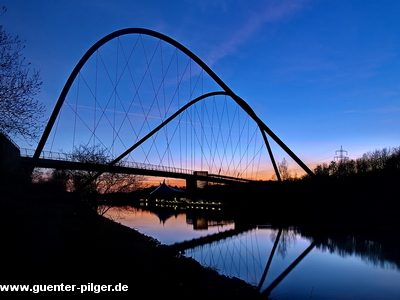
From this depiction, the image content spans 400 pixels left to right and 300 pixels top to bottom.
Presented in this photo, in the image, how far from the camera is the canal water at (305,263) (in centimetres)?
1246

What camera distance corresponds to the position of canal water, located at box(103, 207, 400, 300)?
12.5m

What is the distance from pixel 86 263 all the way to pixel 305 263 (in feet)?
38.5

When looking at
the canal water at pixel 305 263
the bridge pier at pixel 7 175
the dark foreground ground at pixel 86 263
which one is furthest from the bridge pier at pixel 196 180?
the bridge pier at pixel 7 175

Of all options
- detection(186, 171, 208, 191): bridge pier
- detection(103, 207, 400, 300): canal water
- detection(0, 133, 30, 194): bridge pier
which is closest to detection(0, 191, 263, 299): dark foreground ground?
detection(0, 133, 30, 194): bridge pier

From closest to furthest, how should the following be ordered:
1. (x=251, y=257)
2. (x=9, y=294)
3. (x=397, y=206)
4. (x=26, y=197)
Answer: (x=9, y=294) < (x=26, y=197) < (x=251, y=257) < (x=397, y=206)

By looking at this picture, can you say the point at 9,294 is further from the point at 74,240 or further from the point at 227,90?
the point at 227,90

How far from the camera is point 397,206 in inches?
1329

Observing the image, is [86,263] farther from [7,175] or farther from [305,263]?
[305,263]

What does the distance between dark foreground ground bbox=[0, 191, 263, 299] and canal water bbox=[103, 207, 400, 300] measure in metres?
2.64

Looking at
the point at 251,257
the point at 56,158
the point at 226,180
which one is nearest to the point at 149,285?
the point at 251,257

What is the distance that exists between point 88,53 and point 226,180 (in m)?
30.9

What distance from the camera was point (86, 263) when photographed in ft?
31.8

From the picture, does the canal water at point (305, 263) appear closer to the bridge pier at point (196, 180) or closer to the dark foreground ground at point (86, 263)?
the dark foreground ground at point (86, 263)

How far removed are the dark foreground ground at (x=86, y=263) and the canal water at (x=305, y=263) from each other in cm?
264
